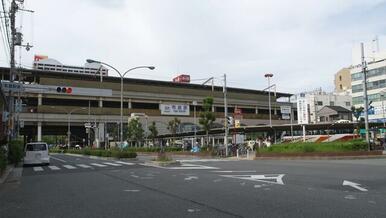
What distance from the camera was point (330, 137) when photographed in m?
46.4

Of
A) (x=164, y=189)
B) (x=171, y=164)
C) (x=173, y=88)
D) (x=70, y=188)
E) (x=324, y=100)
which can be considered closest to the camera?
(x=164, y=189)

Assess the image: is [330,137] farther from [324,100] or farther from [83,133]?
[83,133]

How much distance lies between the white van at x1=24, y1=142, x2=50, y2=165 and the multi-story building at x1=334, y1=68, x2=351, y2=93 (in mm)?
107117

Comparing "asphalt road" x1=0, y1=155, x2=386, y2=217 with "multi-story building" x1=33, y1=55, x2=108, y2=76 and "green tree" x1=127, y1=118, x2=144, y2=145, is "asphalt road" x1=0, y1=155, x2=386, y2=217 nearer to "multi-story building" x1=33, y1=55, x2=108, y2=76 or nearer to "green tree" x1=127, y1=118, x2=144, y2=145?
"green tree" x1=127, y1=118, x2=144, y2=145

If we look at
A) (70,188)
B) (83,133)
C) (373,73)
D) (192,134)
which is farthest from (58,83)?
(70,188)

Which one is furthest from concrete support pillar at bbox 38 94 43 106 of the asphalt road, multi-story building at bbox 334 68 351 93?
multi-story building at bbox 334 68 351 93

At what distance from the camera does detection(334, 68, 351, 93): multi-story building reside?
386 ft

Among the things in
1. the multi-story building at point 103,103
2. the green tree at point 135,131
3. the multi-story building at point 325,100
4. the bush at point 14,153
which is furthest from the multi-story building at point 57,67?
the bush at point 14,153

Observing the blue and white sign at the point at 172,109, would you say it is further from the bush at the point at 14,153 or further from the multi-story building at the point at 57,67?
the bush at the point at 14,153

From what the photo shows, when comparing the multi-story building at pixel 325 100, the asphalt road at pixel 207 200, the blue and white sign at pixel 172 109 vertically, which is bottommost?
the asphalt road at pixel 207 200

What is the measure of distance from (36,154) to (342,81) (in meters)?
111

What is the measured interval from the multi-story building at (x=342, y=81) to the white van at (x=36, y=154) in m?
107

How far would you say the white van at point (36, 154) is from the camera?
89.6 feet

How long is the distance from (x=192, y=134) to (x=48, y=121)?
36551 millimetres
